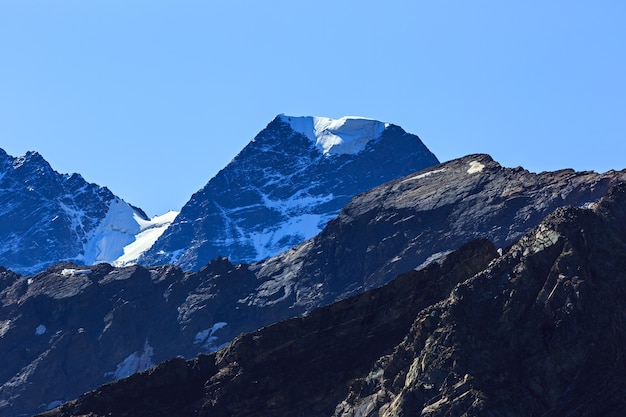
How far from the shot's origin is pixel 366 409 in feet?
298

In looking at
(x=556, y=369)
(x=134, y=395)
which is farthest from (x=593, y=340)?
(x=134, y=395)

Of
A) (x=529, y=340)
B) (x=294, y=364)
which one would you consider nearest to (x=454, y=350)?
(x=529, y=340)

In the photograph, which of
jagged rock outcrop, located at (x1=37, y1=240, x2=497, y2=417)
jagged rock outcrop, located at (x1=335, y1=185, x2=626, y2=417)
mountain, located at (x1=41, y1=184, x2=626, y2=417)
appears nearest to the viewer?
jagged rock outcrop, located at (x1=335, y1=185, x2=626, y2=417)

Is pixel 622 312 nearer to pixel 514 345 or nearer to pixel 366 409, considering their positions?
pixel 514 345

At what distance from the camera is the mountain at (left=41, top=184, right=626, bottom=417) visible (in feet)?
269

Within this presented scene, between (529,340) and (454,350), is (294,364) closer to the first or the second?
(454,350)

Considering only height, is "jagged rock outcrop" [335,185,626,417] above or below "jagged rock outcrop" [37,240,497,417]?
below

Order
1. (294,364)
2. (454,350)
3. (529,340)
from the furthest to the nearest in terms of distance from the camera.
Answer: (294,364)
(454,350)
(529,340)

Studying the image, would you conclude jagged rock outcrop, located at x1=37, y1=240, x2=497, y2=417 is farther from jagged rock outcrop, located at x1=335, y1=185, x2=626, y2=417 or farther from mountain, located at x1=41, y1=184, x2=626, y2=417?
jagged rock outcrop, located at x1=335, y1=185, x2=626, y2=417

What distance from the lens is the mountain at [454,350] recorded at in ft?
269

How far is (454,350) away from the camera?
278 feet

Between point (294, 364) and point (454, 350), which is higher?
point (294, 364)

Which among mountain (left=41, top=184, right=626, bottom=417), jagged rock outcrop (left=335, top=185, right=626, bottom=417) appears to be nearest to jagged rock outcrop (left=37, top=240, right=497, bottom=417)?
mountain (left=41, top=184, right=626, bottom=417)

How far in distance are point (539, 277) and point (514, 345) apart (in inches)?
209
